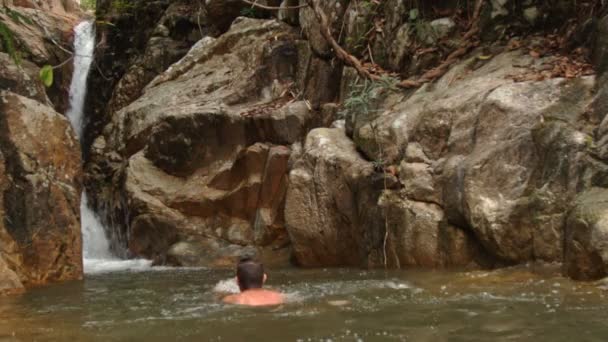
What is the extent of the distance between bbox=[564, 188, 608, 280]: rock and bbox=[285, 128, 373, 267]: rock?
2.85m

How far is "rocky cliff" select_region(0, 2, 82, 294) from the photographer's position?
7.16 meters

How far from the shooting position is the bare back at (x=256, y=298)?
5.12 m

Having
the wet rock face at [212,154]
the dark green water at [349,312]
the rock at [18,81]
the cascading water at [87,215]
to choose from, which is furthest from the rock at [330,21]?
the dark green water at [349,312]

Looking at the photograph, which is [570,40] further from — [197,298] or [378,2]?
[197,298]

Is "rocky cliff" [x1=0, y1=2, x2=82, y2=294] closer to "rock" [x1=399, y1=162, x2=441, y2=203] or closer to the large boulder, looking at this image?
the large boulder

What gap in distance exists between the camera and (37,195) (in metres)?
7.34

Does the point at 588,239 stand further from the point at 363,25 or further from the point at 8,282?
the point at 363,25

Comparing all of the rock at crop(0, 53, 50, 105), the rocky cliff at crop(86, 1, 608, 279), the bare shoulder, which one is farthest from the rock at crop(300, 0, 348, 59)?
the bare shoulder

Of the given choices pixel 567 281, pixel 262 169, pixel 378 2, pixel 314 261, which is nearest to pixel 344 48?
pixel 378 2

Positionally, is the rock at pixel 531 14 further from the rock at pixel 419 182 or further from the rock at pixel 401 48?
the rock at pixel 419 182

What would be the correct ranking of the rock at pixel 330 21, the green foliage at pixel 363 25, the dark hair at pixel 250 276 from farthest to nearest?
the rock at pixel 330 21 < the green foliage at pixel 363 25 < the dark hair at pixel 250 276

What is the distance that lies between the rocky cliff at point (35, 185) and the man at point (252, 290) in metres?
2.56

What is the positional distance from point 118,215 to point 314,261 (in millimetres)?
4617

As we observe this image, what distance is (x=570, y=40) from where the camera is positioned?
7.84 m
